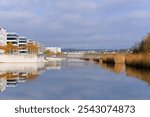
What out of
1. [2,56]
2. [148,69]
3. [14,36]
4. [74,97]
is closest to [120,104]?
[74,97]

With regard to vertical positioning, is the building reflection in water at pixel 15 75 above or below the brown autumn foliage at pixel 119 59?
below

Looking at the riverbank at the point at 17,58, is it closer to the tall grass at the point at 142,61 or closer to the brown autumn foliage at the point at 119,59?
the brown autumn foliage at the point at 119,59

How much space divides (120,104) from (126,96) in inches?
→ 255

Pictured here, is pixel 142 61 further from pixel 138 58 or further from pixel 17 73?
pixel 17 73

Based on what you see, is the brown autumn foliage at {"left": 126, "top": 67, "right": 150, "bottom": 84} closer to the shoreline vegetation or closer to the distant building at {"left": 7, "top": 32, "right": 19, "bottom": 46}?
the shoreline vegetation

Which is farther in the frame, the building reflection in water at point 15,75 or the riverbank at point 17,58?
the riverbank at point 17,58

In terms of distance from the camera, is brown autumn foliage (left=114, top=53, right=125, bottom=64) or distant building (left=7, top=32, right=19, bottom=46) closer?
brown autumn foliage (left=114, top=53, right=125, bottom=64)

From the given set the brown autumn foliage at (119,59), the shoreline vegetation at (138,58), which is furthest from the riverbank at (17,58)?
the brown autumn foliage at (119,59)

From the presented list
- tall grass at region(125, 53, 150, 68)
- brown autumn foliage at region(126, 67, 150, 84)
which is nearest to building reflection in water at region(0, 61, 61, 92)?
brown autumn foliage at region(126, 67, 150, 84)

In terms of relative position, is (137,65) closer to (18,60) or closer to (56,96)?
(56,96)

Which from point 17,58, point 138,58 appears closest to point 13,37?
point 17,58

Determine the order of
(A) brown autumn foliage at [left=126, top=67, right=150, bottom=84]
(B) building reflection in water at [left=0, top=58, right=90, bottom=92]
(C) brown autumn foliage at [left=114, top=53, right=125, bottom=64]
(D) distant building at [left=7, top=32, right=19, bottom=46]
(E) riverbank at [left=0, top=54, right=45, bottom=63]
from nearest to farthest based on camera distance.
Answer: (B) building reflection in water at [left=0, top=58, right=90, bottom=92]
(A) brown autumn foliage at [left=126, top=67, right=150, bottom=84]
(C) brown autumn foliage at [left=114, top=53, right=125, bottom=64]
(E) riverbank at [left=0, top=54, right=45, bottom=63]
(D) distant building at [left=7, top=32, right=19, bottom=46]

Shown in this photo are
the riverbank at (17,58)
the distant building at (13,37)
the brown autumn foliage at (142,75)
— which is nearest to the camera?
the brown autumn foliage at (142,75)

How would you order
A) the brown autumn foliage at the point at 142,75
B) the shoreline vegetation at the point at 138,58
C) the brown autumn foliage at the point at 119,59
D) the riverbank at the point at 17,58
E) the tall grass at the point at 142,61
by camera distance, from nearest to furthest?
the brown autumn foliage at the point at 142,75
the tall grass at the point at 142,61
the shoreline vegetation at the point at 138,58
the brown autumn foliage at the point at 119,59
the riverbank at the point at 17,58
